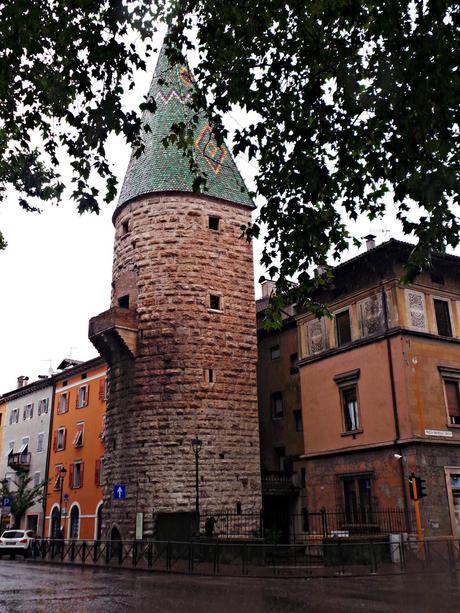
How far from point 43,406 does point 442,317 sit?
29.4 m

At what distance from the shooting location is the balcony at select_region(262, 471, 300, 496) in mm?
26781

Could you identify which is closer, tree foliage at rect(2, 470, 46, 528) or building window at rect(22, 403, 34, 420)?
tree foliage at rect(2, 470, 46, 528)

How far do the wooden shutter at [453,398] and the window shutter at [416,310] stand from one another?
2224 mm

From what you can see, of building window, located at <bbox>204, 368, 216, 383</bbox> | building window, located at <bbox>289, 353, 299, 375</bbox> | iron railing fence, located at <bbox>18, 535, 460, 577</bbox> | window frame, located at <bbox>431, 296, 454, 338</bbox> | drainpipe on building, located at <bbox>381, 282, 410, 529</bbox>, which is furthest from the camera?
building window, located at <bbox>289, 353, 299, 375</bbox>

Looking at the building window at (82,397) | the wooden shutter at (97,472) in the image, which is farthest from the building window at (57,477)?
the wooden shutter at (97,472)

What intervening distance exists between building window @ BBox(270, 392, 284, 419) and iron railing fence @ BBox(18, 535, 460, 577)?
9.82m

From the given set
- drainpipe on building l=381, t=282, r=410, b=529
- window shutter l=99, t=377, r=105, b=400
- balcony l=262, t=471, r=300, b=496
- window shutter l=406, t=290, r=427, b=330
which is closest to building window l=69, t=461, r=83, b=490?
window shutter l=99, t=377, r=105, b=400

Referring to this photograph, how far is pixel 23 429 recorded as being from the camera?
46.1 metres

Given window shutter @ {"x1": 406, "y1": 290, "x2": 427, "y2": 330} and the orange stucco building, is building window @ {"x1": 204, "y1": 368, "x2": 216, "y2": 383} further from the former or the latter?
the orange stucco building

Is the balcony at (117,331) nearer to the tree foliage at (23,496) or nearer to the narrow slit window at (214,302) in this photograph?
the narrow slit window at (214,302)

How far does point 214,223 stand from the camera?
27.3 metres

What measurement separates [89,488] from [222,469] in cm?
1454

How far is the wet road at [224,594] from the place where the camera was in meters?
9.89

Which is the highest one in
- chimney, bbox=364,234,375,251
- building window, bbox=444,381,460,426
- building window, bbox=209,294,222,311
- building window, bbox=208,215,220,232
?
building window, bbox=208,215,220,232
